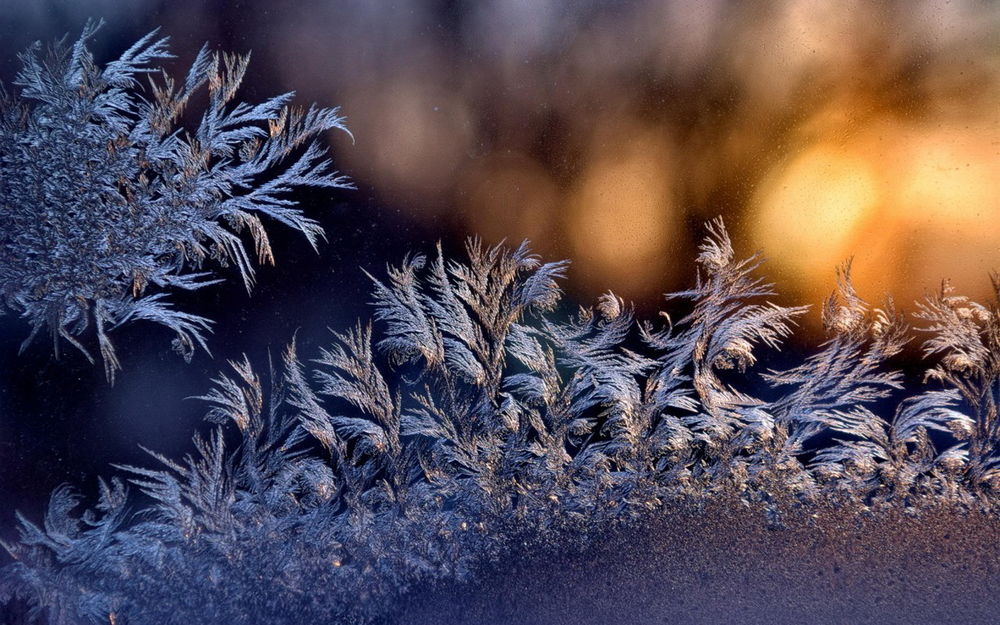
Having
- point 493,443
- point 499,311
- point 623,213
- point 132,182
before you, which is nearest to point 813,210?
point 623,213

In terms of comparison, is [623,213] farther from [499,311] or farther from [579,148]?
[499,311]

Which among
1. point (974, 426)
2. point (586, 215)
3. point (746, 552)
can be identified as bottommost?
point (746, 552)

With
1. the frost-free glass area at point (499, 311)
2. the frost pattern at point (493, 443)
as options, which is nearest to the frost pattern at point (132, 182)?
Result: the frost-free glass area at point (499, 311)

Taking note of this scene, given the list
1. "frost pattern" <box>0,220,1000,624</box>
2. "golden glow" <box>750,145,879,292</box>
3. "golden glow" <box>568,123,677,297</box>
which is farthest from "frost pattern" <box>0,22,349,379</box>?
"golden glow" <box>750,145,879,292</box>

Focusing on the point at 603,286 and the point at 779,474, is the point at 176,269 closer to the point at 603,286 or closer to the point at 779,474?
the point at 603,286

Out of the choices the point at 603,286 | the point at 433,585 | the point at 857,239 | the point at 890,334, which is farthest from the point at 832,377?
the point at 433,585

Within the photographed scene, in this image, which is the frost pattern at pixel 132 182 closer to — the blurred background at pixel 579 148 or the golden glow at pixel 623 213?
the blurred background at pixel 579 148

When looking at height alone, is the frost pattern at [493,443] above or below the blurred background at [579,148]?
below

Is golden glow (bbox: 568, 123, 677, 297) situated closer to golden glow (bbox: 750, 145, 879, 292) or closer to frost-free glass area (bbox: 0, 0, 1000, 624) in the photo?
frost-free glass area (bbox: 0, 0, 1000, 624)
